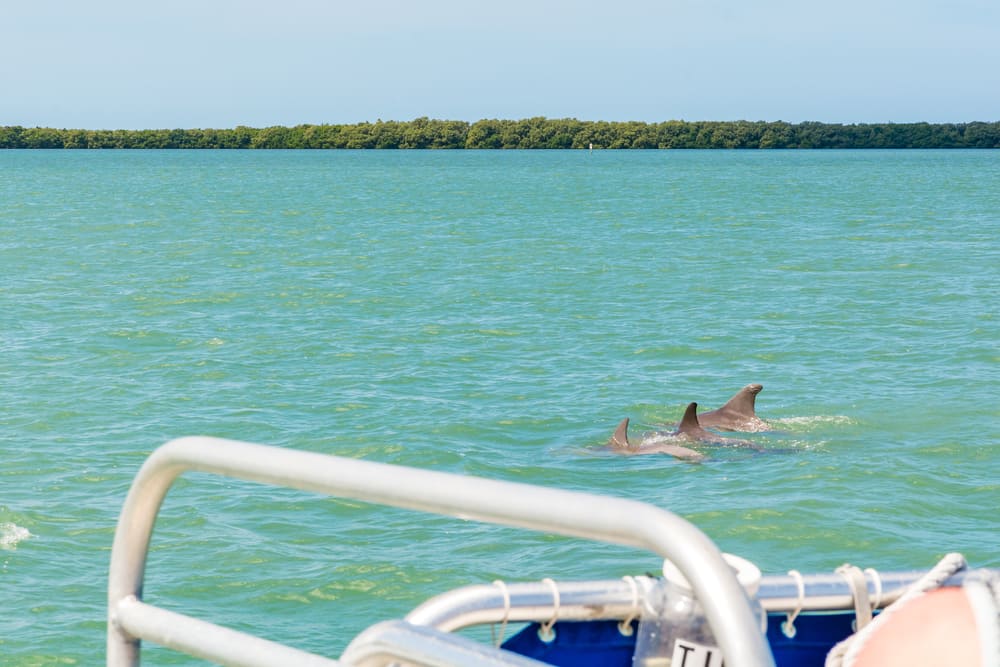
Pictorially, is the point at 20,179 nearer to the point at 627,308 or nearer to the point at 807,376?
the point at 627,308

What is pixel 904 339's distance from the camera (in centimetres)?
2722

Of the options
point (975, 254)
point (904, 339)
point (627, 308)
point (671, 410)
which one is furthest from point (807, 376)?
point (975, 254)

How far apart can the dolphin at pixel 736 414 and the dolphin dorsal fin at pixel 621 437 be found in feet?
3.66

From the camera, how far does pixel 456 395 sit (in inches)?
830

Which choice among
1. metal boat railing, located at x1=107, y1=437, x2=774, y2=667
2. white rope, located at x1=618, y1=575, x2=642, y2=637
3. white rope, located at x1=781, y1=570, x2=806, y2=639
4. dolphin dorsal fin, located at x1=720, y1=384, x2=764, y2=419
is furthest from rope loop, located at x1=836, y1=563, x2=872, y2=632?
dolphin dorsal fin, located at x1=720, y1=384, x2=764, y2=419

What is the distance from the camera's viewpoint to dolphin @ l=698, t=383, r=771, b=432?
17.0 m

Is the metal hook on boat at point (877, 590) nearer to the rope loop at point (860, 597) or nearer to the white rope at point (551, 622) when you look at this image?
the rope loop at point (860, 597)

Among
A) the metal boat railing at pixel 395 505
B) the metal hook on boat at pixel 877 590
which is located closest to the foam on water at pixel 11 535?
the metal hook on boat at pixel 877 590

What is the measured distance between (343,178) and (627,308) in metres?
95.0

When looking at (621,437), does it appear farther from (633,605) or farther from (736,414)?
(633,605)

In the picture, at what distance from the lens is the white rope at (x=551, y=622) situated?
332cm

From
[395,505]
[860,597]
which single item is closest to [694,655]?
[860,597]

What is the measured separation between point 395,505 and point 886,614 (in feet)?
3.87

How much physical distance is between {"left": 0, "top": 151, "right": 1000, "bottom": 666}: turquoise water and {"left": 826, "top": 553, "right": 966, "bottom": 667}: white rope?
7605 mm
